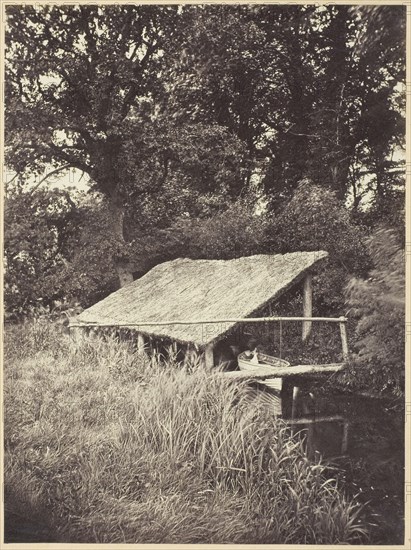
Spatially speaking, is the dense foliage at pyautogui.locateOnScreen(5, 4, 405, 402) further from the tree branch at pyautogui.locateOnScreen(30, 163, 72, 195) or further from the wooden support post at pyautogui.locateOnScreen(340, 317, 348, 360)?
the wooden support post at pyautogui.locateOnScreen(340, 317, 348, 360)

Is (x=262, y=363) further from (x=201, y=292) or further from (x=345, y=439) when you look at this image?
(x=345, y=439)

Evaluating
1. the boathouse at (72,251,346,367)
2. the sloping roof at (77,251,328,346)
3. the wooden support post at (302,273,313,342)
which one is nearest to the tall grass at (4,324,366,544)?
the boathouse at (72,251,346,367)

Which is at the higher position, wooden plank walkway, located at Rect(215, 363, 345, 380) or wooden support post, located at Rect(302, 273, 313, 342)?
wooden support post, located at Rect(302, 273, 313, 342)

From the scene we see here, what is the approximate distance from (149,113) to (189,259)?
2496mm

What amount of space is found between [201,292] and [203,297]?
0.79 feet

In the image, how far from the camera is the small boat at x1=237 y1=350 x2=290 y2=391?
745cm

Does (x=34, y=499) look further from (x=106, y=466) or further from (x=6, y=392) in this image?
(x=6, y=392)

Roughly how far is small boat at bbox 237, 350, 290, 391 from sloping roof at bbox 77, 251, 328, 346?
82 cm

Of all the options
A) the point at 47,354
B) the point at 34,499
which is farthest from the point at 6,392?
the point at 47,354

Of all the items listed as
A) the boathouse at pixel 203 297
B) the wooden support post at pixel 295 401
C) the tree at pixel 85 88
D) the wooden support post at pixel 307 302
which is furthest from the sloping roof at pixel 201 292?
the wooden support post at pixel 295 401

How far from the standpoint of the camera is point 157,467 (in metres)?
4.55

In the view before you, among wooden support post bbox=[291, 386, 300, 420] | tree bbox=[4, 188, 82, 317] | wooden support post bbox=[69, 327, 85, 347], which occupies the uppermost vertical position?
tree bbox=[4, 188, 82, 317]

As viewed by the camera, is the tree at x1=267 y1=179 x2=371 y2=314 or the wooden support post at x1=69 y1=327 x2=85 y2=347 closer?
the tree at x1=267 y1=179 x2=371 y2=314

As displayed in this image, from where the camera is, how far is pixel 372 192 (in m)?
5.86
